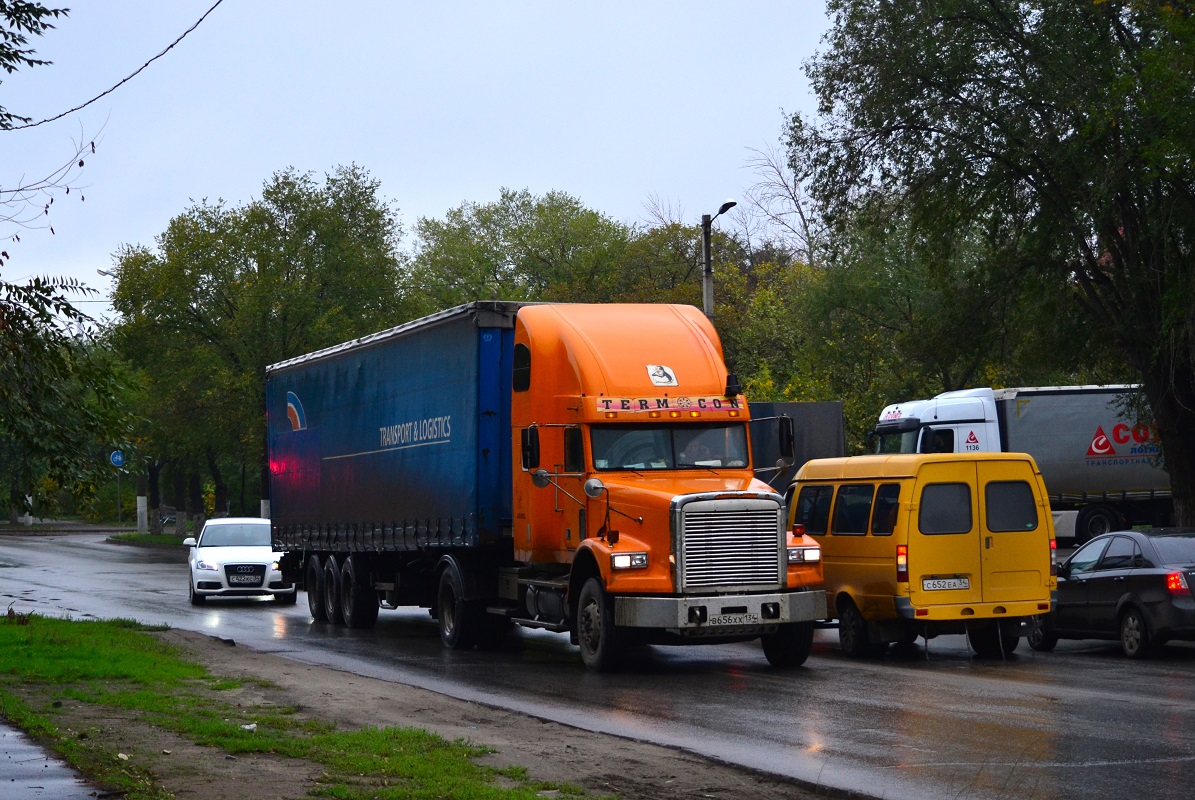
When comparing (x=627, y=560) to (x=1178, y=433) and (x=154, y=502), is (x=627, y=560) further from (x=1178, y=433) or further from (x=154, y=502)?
(x=154, y=502)

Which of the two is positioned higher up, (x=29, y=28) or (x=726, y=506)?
(x=29, y=28)

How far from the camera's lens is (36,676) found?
13727 millimetres

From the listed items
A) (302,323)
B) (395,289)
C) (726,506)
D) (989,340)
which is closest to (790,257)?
(395,289)

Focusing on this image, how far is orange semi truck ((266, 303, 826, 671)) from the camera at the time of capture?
15117 millimetres

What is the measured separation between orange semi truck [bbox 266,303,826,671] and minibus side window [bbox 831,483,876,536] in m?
1.36

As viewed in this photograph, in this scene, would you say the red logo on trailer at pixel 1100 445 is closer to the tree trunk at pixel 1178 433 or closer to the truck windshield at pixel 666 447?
the tree trunk at pixel 1178 433

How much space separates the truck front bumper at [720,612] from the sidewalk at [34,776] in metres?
6.56

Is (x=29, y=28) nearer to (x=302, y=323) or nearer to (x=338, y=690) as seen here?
(x=338, y=690)

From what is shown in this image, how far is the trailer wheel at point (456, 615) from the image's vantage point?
1852cm

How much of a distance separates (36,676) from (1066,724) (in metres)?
8.93

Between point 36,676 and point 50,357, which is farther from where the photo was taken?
point 36,676

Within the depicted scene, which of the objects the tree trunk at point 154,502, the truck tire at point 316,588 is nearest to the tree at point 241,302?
the tree trunk at point 154,502

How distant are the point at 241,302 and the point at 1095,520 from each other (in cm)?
3338

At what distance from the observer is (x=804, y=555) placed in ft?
51.3
